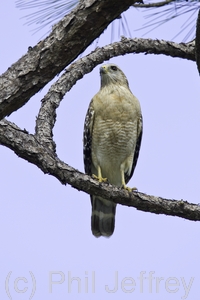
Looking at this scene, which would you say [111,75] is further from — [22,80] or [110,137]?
[22,80]

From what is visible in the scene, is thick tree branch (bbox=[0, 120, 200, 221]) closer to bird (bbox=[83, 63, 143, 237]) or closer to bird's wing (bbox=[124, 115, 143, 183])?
bird (bbox=[83, 63, 143, 237])

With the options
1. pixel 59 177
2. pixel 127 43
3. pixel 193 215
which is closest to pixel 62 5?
pixel 127 43

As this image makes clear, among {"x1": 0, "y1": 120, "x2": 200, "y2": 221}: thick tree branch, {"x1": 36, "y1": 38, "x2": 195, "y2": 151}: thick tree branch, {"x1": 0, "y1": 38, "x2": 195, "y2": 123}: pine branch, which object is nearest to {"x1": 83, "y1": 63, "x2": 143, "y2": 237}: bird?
{"x1": 36, "y1": 38, "x2": 195, "y2": 151}: thick tree branch

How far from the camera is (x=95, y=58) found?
581 cm

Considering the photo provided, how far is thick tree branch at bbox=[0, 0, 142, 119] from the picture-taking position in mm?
2504

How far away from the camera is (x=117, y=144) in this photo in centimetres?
649

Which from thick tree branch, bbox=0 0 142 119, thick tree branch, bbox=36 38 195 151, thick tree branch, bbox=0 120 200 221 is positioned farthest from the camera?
thick tree branch, bbox=36 38 195 151

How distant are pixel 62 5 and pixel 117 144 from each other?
2.08m

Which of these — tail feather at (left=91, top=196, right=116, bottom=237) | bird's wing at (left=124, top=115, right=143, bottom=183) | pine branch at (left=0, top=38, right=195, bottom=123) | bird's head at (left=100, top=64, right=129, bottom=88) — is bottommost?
pine branch at (left=0, top=38, right=195, bottom=123)

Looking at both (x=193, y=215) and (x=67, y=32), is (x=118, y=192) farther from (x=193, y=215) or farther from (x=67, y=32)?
(x=67, y=32)

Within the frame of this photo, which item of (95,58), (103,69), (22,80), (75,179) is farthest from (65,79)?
(22,80)

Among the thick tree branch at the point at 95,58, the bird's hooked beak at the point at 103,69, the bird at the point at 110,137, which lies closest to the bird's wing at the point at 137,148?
the bird at the point at 110,137

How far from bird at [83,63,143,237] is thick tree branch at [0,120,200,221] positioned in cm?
170

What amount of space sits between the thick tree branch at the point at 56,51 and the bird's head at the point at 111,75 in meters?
4.17
